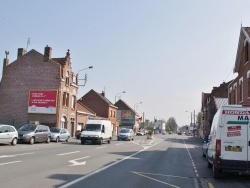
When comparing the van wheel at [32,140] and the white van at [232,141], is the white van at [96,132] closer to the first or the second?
the van wheel at [32,140]

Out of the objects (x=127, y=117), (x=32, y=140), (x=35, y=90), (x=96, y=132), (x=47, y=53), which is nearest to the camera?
(x=32, y=140)

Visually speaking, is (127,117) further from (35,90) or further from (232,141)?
(232,141)

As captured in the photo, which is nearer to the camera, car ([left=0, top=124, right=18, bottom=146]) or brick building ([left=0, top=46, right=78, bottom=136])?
car ([left=0, top=124, right=18, bottom=146])

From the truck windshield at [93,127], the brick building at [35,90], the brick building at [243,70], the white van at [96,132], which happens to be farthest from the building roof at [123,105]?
the brick building at [243,70]

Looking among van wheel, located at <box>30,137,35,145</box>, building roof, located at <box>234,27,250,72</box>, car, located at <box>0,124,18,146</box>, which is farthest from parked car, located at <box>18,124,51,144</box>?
building roof, located at <box>234,27,250,72</box>

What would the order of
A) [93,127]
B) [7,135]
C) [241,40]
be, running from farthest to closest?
[93,127]
[241,40]
[7,135]

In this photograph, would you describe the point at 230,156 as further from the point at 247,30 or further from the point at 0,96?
the point at 0,96

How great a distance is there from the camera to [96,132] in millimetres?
34031

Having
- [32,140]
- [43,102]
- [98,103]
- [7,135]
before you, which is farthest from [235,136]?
[98,103]

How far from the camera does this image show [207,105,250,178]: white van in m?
12.3

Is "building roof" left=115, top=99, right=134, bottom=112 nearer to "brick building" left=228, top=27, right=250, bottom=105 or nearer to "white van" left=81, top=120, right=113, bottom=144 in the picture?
"white van" left=81, top=120, right=113, bottom=144

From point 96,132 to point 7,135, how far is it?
9853mm

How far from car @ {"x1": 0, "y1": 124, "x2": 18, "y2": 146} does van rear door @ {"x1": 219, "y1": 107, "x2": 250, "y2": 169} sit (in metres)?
17.9

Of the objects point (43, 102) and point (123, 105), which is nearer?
point (43, 102)
